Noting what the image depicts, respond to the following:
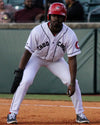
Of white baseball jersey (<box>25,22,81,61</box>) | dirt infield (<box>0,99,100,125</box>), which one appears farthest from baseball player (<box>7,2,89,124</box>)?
dirt infield (<box>0,99,100,125</box>)

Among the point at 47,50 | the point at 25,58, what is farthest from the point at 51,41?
the point at 25,58

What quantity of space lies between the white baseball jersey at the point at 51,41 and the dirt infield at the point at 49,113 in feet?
3.55

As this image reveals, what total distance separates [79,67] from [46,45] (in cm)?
508

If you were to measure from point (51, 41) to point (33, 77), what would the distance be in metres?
0.59

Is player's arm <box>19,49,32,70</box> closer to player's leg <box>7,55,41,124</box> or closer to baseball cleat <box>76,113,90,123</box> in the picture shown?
player's leg <box>7,55,41,124</box>

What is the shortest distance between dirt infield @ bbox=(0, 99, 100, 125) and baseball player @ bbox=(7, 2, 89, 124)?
1.21ft

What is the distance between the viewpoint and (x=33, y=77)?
226 inches

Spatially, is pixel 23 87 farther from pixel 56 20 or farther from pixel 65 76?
pixel 56 20

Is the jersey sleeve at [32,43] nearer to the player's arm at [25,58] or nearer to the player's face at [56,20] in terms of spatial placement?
the player's arm at [25,58]

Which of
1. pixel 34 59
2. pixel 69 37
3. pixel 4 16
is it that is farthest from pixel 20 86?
pixel 4 16

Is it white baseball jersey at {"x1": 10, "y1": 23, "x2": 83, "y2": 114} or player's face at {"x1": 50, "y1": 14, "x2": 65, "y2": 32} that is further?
white baseball jersey at {"x1": 10, "y1": 23, "x2": 83, "y2": 114}

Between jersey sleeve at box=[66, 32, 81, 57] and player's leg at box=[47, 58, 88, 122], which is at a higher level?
jersey sleeve at box=[66, 32, 81, 57]

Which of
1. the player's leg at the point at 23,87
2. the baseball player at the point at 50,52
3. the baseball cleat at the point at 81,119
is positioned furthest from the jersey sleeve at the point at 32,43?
the baseball cleat at the point at 81,119

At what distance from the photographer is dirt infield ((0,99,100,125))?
19.9ft
